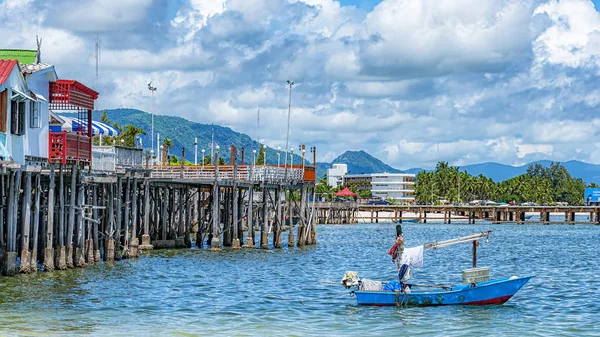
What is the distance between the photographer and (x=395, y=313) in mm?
33250

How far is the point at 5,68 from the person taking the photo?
39594 mm

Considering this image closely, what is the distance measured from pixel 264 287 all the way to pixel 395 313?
985 centimetres

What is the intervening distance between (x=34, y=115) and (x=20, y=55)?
5.96 meters

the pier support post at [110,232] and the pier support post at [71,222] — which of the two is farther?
the pier support post at [110,232]

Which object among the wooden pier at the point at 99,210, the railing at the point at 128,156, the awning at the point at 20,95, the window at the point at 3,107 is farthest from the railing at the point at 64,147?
the railing at the point at 128,156

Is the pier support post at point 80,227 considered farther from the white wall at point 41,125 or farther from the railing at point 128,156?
the railing at point 128,156

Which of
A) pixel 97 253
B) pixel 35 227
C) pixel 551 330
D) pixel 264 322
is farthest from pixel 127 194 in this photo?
pixel 551 330

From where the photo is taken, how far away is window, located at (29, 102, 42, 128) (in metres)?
42.1

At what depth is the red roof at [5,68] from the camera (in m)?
39.0

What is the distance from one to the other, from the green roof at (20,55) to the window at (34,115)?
4.57 meters

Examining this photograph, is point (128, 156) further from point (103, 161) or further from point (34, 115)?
point (34, 115)

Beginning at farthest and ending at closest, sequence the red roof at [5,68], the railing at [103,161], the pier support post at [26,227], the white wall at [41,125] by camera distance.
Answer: the railing at [103,161]
the white wall at [41,125]
the red roof at [5,68]
the pier support post at [26,227]

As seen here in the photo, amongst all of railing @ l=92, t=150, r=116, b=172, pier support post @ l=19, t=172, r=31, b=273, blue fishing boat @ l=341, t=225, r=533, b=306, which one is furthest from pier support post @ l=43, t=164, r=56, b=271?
blue fishing boat @ l=341, t=225, r=533, b=306

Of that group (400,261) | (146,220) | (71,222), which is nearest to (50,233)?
(71,222)
